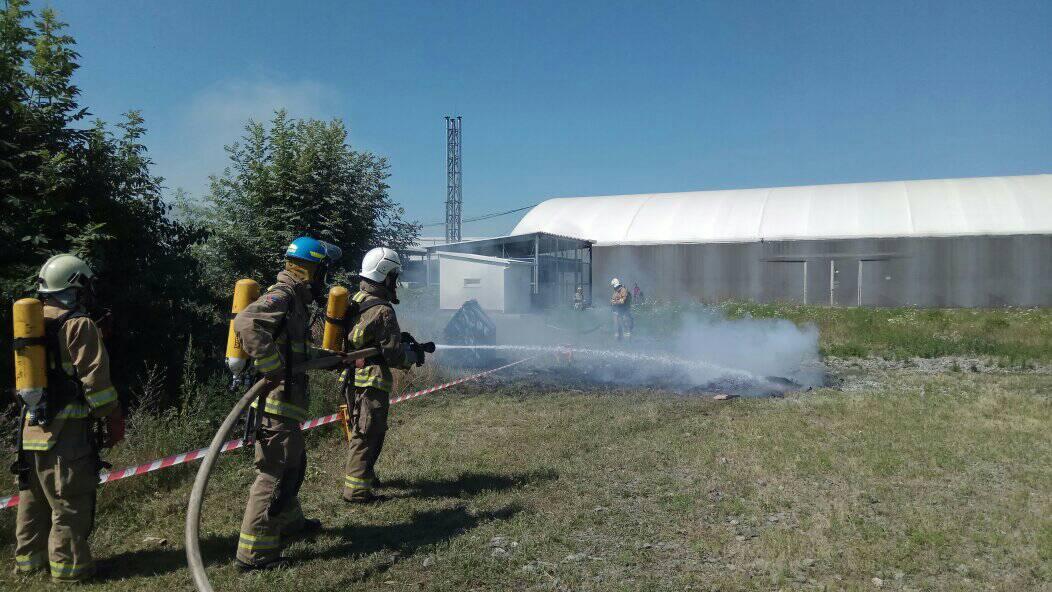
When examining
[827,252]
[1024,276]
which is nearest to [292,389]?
[827,252]

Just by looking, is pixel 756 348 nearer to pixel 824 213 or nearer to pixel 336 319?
pixel 336 319

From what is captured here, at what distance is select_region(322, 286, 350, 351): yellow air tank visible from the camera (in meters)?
5.04

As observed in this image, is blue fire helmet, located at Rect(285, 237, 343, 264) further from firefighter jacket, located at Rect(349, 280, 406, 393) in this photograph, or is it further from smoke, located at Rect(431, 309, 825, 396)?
smoke, located at Rect(431, 309, 825, 396)

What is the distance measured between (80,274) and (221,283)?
26.5ft

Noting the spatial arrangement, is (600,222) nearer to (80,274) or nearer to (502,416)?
(502,416)

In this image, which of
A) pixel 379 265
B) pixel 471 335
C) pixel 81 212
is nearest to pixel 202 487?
pixel 379 265

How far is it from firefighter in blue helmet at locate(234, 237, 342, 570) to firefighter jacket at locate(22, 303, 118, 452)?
801 mm

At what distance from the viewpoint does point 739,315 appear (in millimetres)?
24672

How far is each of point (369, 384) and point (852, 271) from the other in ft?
91.3

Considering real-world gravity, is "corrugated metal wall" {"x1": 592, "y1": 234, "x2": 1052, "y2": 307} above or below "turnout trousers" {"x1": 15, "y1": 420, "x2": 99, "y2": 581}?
above

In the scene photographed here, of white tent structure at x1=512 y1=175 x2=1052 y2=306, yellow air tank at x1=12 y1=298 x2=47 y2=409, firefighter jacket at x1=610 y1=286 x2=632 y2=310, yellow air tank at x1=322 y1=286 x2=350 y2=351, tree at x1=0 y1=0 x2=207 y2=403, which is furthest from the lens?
white tent structure at x1=512 y1=175 x2=1052 y2=306

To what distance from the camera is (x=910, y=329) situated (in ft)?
64.2

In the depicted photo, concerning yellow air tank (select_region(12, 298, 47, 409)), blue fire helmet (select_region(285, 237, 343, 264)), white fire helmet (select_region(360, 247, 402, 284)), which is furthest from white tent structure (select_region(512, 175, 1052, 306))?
yellow air tank (select_region(12, 298, 47, 409))

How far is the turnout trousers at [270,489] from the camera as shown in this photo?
165 inches
